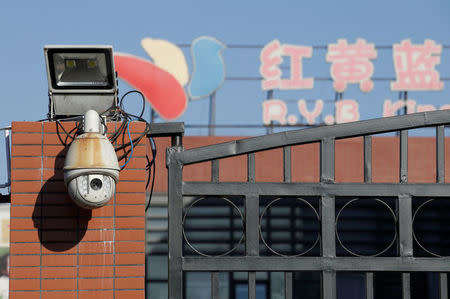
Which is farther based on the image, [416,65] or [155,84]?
[416,65]

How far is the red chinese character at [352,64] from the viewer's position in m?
18.1

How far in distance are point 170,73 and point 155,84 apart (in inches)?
22.8

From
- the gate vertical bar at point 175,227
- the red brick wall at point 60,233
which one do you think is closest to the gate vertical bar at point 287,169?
the gate vertical bar at point 175,227

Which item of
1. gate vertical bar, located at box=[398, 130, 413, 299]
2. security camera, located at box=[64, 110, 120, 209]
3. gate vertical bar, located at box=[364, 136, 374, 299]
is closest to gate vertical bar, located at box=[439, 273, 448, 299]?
gate vertical bar, located at box=[398, 130, 413, 299]

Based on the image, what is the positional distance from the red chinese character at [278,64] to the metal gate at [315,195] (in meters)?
12.6

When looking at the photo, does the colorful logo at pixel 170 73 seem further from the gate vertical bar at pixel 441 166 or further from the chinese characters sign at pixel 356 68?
the gate vertical bar at pixel 441 166

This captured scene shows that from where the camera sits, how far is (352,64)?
18.3 metres

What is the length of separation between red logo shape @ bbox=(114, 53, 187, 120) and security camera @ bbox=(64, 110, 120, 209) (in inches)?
467

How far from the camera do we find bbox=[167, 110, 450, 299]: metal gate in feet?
17.7

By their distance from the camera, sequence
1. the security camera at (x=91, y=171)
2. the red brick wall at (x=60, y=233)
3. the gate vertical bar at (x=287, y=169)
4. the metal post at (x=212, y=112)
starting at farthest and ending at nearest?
the metal post at (x=212, y=112) < the gate vertical bar at (x=287, y=169) < the red brick wall at (x=60, y=233) < the security camera at (x=91, y=171)

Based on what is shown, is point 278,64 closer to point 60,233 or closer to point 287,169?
point 287,169

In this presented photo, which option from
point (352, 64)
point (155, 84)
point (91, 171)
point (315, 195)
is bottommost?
point (315, 195)

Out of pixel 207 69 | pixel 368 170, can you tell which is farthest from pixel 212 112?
pixel 368 170

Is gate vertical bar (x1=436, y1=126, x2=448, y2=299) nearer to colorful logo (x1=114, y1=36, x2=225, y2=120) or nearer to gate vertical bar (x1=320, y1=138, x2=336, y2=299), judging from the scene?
gate vertical bar (x1=320, y1=138, x2=336, y2=299)
